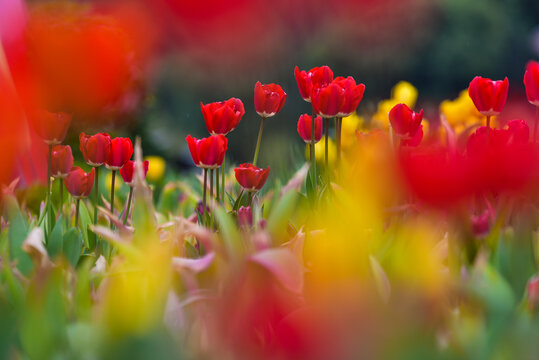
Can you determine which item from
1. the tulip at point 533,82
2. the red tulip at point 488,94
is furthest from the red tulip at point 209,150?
the tulip at point 533,82

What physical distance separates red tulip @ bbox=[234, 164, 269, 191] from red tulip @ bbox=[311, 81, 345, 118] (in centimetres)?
15

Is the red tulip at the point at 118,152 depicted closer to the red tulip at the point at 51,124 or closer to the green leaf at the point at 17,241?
the red tulip at the point at 51,124

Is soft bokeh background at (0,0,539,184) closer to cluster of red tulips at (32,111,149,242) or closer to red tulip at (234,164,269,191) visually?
cluster of red tulips at (32,111,149,242)

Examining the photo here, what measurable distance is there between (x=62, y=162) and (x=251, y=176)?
0.41m

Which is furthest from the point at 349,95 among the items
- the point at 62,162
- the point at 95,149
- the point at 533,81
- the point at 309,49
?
the point at 309,49

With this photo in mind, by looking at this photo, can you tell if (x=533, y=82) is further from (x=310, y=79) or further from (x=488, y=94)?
(x=310, y=79)

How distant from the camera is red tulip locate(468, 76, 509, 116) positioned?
3.73ft

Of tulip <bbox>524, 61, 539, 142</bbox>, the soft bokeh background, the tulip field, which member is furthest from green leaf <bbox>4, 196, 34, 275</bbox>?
the soft bokeh background

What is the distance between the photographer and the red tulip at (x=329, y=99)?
1.12m

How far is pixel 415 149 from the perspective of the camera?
1237mm

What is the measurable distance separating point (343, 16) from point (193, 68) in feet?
9.03

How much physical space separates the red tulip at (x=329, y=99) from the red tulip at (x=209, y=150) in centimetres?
18

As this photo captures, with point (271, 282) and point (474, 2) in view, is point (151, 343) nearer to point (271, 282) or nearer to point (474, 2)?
point (271, 282)

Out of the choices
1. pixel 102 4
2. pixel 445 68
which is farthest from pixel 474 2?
pixel 102 4
